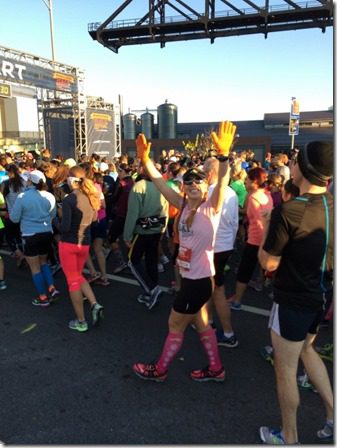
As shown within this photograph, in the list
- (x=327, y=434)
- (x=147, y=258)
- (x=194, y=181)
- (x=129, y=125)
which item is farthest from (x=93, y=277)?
(x=129, y=125)

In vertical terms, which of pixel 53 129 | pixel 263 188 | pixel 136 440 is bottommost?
pixel 136 440

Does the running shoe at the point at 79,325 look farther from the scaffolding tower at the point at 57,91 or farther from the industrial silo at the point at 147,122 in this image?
the industrial silo at the point at 147,122

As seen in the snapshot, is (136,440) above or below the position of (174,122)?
below

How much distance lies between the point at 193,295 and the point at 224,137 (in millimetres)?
1216

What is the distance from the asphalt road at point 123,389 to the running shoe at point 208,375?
5 cm

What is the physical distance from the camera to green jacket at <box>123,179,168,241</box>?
4.43 meters

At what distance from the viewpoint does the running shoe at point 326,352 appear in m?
3.48

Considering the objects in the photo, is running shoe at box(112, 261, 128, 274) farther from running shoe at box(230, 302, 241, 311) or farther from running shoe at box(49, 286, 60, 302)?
running shoe at box(230, 302, 241, 311)

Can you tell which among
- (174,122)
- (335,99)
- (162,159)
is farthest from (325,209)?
(174,122)

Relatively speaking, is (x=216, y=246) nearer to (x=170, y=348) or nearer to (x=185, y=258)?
(x=185, y=258)

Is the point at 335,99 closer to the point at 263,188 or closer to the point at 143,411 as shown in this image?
the point at 263,188

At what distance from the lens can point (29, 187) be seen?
175 inches

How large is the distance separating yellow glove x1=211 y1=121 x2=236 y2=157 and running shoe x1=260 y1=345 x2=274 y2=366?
2.04m

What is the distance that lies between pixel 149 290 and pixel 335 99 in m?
3.11
